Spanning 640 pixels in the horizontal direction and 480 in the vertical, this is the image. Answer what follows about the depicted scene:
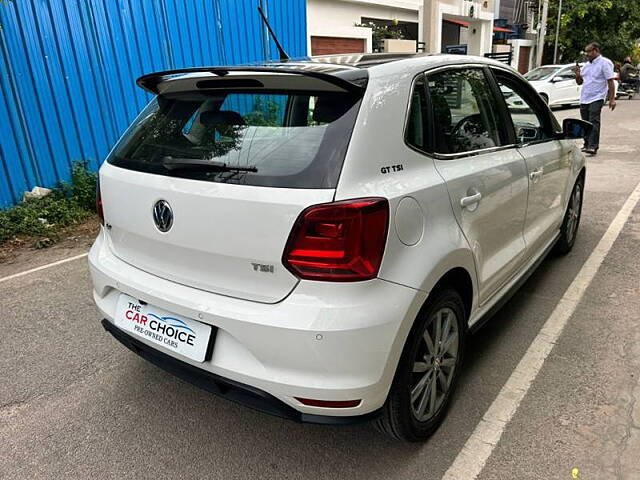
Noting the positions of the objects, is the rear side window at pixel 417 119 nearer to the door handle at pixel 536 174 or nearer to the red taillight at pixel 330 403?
the red taillight at pixel 330 403

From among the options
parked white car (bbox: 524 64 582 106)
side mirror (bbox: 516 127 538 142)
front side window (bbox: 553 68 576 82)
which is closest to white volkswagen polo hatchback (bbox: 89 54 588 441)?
side mirror (bbox: 516 127 538 142)

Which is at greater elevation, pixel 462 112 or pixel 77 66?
pixel 77 66

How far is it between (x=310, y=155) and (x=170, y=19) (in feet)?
21.1

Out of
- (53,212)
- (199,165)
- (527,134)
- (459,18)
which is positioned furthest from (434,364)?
(459,18)

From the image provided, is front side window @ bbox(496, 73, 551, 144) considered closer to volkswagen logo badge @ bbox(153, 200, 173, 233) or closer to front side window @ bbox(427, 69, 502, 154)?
front side window @ bbox(427, 69, 502, 154)

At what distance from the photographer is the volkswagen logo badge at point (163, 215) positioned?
214cm

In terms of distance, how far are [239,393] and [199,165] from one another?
0.93 meters

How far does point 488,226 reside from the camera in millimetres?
2623

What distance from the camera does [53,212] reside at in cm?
591

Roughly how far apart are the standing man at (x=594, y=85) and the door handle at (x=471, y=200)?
731cm

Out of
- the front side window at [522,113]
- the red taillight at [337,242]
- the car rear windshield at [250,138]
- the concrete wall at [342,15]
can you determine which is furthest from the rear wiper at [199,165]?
the concrete wall at [342,15]

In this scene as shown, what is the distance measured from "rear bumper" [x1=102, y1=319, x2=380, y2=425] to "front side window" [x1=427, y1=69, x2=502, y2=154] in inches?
49.5

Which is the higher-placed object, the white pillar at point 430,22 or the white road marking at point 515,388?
the white pillar at point 430,22

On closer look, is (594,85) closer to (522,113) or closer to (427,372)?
(522,113)
